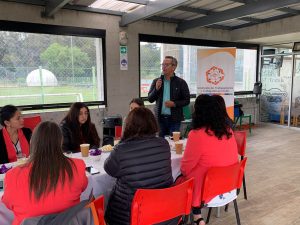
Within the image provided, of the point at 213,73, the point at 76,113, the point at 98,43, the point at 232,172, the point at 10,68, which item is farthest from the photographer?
the point at 213,73

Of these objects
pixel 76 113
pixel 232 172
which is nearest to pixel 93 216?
pixel 232 172

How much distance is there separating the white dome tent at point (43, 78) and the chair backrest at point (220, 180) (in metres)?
3.31

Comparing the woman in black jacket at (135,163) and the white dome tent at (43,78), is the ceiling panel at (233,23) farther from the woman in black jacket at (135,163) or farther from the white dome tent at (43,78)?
the woman in black jacket at (135,163)

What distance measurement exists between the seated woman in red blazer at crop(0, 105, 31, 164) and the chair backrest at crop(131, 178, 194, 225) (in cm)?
150

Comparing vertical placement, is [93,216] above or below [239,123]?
above

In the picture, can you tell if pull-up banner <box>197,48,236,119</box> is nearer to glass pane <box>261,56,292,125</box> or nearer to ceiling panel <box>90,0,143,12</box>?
ceiling panel <box>90,0,143,12</box>

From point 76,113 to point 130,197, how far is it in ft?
4.21

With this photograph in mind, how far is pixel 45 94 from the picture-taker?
4.34 m

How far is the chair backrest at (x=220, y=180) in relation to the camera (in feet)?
6.06

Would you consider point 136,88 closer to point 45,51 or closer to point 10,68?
point 45,51

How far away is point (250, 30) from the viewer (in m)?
6.06

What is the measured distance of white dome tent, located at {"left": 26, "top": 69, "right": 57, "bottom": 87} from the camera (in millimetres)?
4188

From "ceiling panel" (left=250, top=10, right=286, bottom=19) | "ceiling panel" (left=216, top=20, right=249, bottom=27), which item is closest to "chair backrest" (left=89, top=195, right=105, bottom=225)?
"ceiling panel" (left=250, top=10, right=286, bottom=19)

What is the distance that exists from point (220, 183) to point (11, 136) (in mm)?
1914
